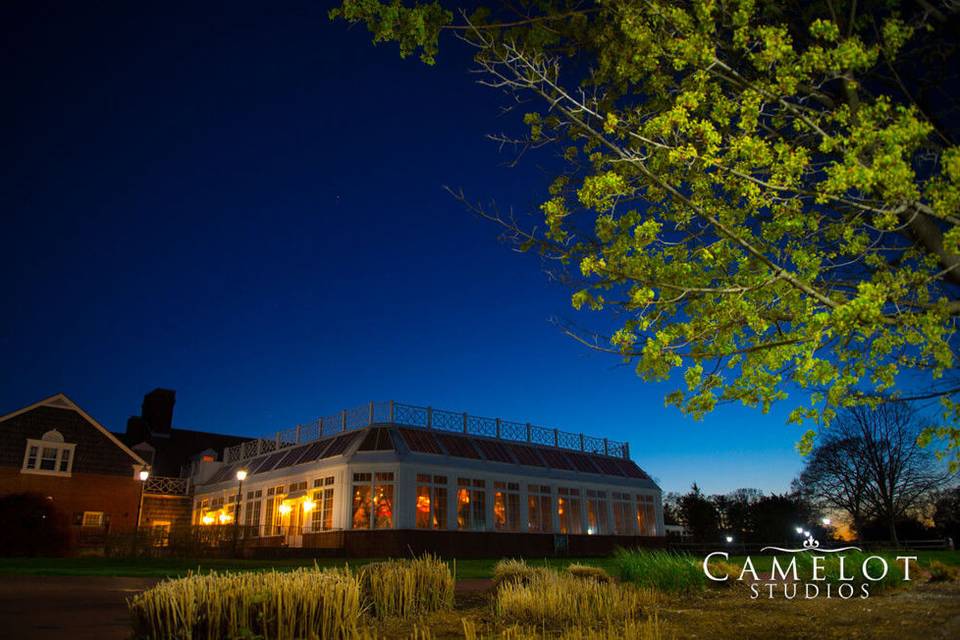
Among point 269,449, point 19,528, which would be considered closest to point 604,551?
point 269,449

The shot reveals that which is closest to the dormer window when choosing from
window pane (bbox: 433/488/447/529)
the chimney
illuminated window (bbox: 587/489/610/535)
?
the chimney

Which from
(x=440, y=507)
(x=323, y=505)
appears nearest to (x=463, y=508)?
(x=440, y=507)

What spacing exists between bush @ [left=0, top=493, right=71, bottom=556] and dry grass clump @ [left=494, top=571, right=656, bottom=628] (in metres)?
21.2

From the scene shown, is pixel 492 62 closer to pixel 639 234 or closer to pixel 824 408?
pixel 639 234

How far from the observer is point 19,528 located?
71.5 feet

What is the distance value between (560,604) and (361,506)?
16930mm

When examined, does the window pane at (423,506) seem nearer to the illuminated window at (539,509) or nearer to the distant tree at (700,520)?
the illuminated window at (539,509)

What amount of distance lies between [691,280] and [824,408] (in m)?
1.84

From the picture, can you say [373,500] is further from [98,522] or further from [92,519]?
[92,519]

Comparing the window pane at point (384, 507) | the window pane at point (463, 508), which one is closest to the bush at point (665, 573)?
the window pane at point (384, 507)

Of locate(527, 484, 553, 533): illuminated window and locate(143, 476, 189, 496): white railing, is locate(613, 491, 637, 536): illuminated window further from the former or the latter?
locate(143, 476, 189, 496): white railing

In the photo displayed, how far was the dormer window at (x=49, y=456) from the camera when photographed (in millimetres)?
27547

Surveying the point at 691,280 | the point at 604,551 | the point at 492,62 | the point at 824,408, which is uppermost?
the point at 492,62

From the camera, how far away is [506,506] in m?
25.9
